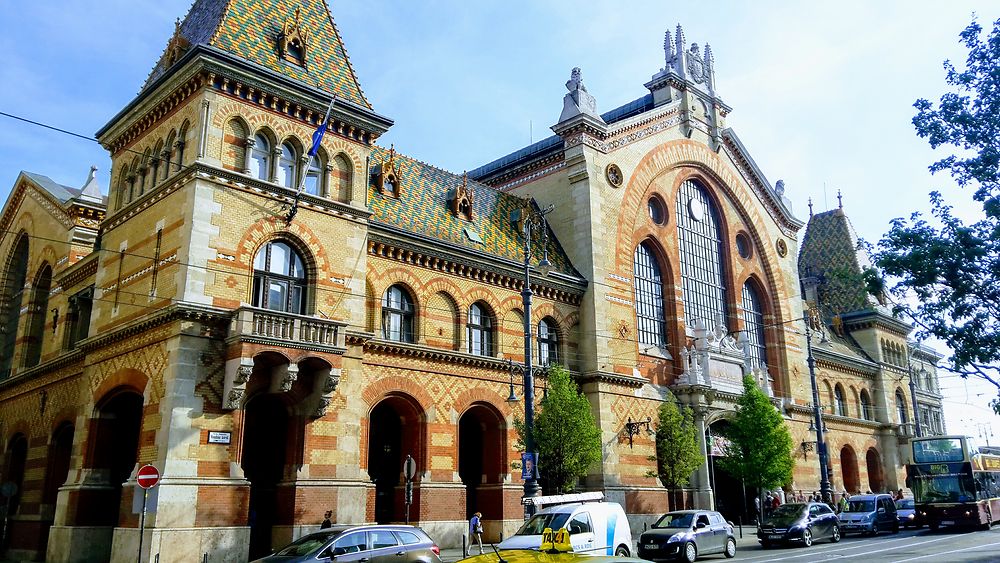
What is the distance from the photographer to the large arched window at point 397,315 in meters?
27.9

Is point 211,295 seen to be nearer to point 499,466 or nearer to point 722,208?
point 499,466

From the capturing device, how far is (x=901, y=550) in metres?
24.6

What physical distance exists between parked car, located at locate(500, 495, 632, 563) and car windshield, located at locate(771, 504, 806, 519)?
36.3 ft

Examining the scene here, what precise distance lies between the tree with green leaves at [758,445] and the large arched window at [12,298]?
3264 centimetres

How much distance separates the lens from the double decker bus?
32.8 meters

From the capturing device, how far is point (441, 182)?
34375 mm

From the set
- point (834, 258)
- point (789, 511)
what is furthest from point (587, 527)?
point (834, 258)

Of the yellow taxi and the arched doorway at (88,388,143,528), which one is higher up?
the arched doorway at (88,388,143,528)

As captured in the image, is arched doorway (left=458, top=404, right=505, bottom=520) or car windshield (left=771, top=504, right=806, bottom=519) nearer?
arched doorway (left=458, top=404, right=505, bottom=520)

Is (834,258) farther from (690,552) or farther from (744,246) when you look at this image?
(690,552)

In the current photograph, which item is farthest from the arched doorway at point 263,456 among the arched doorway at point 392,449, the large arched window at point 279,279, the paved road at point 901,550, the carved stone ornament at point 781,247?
the carved stone ornament at point 781,247

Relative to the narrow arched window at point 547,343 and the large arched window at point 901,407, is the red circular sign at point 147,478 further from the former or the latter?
the large arched window at point 901,407

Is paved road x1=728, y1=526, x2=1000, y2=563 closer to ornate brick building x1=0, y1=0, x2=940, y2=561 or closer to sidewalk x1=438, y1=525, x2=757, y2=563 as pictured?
sidewalk x1=438, y1=525, x2=757, y2=563

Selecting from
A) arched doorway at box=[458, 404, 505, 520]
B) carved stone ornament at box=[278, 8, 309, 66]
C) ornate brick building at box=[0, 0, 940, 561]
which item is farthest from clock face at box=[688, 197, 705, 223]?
carved stone ornament at box=[278, 8, 309, 66]
